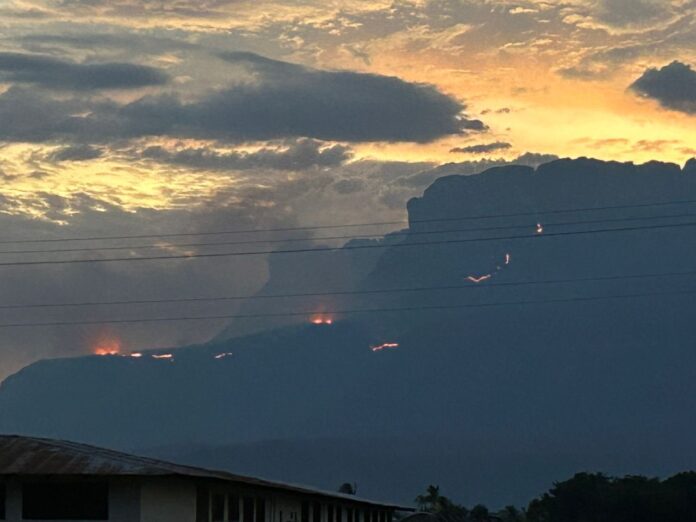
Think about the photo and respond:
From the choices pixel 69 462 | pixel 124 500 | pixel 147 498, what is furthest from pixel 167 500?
pixel 69 462

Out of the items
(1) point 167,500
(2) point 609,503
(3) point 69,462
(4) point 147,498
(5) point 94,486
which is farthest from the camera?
(2) point 609,503

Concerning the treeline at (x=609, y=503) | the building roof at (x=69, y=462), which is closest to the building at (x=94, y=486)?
the building roof at (x=69, y=462)

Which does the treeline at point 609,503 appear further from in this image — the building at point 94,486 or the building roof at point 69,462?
the building roof at point 69,462

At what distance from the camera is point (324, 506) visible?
268 ft

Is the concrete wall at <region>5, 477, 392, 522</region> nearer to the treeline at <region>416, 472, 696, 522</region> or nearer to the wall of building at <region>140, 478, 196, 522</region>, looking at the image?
the wall of building at <region>140, 478, 196, 522</region>

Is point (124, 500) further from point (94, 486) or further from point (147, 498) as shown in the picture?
point (94, 486)

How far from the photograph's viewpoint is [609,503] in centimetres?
16450

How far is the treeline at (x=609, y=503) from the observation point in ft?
518

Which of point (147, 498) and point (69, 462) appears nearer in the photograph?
point (147, 498)

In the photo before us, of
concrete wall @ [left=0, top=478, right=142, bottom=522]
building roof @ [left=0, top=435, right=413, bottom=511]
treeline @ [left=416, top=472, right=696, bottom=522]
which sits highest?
treeline @ [left=416, top=472, right=696, bottom=522]

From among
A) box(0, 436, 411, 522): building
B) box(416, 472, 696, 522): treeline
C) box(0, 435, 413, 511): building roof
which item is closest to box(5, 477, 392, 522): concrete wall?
box(0, 436, 411, 522): building

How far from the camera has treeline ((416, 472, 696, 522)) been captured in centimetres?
15800

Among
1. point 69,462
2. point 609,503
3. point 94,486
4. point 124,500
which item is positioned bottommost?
point 124,500

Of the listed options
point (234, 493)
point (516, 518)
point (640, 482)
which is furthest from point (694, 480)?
point (234, 493)
